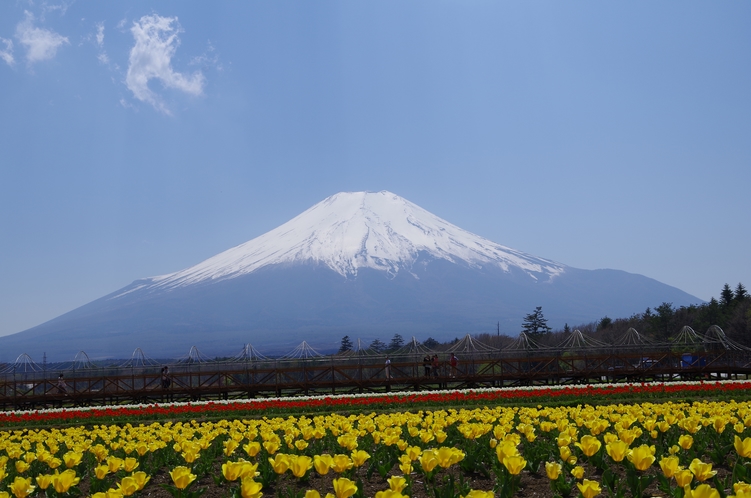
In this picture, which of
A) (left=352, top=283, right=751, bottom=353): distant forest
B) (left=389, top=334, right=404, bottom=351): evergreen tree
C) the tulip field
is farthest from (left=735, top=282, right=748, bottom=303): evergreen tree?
the tulip field

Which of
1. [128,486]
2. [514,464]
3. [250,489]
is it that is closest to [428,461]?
[514,464]

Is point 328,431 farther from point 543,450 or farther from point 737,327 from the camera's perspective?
point 737,327

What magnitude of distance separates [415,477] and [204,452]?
2838 mm

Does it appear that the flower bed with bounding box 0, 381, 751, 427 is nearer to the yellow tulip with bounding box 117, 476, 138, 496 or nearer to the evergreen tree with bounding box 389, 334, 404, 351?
the yellow tulip with bounding box 117, 476, 138, 496

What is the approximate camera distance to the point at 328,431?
9570 mm

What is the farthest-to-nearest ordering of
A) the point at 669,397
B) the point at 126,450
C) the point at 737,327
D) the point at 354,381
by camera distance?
1. the point at 737,327
2. the point at 354,381
3. the point at 669,397
4. the point at 126,450

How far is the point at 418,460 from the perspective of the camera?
6.62 metres

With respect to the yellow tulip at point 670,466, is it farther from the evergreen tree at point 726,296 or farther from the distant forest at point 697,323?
the evergreen tree at point 726,296

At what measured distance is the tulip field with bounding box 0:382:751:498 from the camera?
5062mm

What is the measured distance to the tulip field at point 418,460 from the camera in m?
5.06

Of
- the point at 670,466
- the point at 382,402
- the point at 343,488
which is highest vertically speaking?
the point at 343,488

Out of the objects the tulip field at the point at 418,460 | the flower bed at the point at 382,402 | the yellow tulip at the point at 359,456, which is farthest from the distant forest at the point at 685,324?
the yellow tulip at the point at 359,456

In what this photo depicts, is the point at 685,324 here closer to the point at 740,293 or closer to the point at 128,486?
the point at 740,293

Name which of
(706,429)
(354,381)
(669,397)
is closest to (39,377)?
(354,381)
